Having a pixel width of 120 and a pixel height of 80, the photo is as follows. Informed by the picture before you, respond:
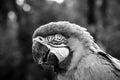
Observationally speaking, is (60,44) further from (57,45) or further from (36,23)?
(36,23)

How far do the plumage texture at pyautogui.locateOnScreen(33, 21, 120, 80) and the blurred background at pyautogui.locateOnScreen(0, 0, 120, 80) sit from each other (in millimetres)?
7178

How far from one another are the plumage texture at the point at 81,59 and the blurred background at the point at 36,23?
7178mm

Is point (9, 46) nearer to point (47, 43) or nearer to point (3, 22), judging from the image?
point (3, 22)

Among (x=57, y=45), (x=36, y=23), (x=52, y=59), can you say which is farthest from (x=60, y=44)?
(x=36, y=23)

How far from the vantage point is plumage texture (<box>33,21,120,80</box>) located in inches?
130

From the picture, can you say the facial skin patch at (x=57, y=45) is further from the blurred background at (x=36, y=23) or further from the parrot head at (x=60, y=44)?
the blurred background at (x=36, y=23)

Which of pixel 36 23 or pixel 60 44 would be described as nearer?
pixel 60 44

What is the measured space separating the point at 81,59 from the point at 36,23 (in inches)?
369

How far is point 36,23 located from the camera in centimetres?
1264

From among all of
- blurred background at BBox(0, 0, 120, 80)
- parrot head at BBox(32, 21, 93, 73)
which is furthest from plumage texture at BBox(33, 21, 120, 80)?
blurred background at BBox(0, 0, 120, 80)

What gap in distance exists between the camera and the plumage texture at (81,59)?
330 centimetres

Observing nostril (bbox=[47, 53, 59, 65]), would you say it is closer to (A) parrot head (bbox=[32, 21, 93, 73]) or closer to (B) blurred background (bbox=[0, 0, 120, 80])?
(A) parrot head (bbox=[32, 21, 93, 73])

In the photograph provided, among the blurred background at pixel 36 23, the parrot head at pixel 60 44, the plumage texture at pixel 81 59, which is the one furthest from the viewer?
the blurred background at pixel 36 23

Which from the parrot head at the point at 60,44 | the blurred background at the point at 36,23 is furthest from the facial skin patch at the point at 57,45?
the blurred background at the point at 36,23
